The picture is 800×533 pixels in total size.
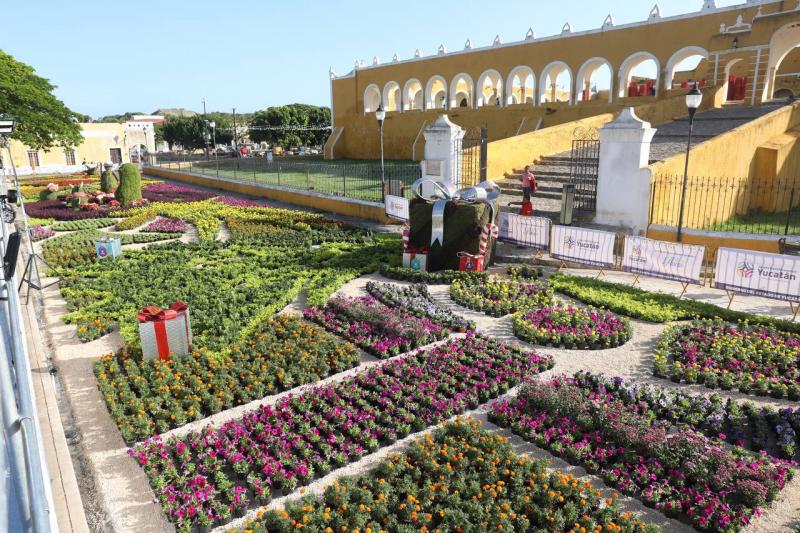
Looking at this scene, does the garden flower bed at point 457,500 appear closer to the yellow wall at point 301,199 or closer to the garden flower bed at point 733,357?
the garden flower bed at point 733,357

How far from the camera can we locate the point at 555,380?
22.6ft

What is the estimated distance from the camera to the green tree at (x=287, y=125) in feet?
210

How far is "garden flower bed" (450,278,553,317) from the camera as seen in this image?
9.66 m

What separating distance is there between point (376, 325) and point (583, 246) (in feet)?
17.6

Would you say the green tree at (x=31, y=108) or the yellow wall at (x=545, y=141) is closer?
the yellow wall at (x=545, y=141)

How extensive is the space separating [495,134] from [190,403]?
28.7 meters

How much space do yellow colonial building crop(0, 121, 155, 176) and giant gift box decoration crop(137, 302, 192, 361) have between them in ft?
125

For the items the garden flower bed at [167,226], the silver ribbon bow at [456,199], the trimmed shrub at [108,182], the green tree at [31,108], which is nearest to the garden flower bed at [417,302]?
the silver ribbon bow at [456,199]

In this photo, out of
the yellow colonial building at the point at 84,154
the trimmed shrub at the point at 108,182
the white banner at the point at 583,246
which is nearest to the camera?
the white banner at the point at 583,246

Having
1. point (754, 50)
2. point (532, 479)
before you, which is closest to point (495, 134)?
point (754, 50)

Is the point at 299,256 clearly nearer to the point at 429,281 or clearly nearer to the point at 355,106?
the point at 429,281

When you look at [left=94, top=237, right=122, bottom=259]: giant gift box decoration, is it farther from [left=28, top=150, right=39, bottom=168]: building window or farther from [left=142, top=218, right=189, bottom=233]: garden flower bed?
[left=28, top=150, right=39, bottom=168]: building window

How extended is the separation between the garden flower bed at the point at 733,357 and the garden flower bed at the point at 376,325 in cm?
332

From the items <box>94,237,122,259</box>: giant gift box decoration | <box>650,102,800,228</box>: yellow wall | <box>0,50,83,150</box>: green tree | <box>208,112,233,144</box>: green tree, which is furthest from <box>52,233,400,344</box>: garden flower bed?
<box>208,112,233,144</box>: green tree
